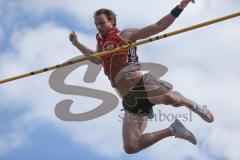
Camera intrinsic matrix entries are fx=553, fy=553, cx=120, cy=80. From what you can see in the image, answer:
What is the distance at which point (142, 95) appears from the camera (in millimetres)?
9484

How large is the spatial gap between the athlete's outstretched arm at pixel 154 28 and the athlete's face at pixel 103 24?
0.29 meters

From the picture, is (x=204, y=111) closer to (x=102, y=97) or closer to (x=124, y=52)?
(x=124, y=52)

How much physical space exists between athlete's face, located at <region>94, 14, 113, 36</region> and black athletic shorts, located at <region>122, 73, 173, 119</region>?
40.7 inches

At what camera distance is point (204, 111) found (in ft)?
31.5

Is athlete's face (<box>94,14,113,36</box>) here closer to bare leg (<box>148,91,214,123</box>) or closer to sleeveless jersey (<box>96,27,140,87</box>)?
sleeveless jersey (<box>96,27,140,87</box>)

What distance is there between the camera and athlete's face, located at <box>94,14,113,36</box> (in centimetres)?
962

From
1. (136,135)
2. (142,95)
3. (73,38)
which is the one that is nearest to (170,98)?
(142,95)

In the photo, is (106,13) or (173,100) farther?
(106,13)

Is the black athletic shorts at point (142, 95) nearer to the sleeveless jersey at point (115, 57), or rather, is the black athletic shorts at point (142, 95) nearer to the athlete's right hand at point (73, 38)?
the sleeveless jersey at point (115, 57)

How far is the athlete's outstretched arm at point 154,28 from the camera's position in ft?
28.7

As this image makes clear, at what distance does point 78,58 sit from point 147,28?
1.82 metres

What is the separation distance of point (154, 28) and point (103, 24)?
1.05 meters

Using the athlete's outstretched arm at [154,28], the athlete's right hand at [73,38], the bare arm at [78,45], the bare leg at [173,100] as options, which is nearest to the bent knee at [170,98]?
the bare leg at [173,100]

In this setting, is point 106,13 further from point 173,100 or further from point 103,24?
point 173,100
